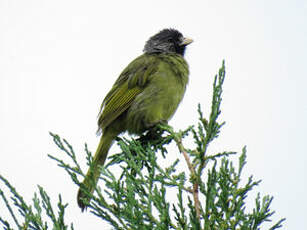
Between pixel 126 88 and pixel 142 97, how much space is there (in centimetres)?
29

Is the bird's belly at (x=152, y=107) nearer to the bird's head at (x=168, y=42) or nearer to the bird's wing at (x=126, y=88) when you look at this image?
the bird's wing at (x=126, y=88)

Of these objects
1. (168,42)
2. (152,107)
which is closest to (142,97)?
(152,107)

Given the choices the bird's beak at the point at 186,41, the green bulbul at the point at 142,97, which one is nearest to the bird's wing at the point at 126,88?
the green bulbul at the point at 142,97

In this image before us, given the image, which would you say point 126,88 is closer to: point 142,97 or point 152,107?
point 142,97

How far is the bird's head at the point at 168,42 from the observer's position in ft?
20.0

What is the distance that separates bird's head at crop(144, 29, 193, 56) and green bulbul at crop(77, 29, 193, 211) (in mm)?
652

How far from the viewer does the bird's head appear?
6090mm

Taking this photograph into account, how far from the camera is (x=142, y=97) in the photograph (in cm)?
488

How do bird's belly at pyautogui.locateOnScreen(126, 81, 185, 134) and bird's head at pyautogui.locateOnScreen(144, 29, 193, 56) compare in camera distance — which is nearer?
bird's belly at pyautogui.locateOnScreen(126, 81, 185, 134)

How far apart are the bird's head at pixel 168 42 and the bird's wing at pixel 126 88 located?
725 millimetres

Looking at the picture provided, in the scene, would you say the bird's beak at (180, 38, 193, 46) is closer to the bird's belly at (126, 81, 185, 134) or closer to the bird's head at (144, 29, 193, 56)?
the bird's head at (144, 29, 193, 56)

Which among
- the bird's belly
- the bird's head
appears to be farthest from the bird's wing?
the bird's head

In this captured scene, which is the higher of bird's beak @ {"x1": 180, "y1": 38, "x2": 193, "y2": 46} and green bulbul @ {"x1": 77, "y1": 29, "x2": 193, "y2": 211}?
bird's beak @ {"x1": 180, "y1": 38, "x2": 193, "y2": 46}

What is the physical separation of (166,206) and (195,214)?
0.23 metres
